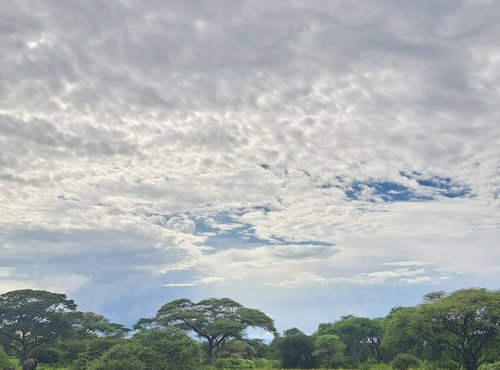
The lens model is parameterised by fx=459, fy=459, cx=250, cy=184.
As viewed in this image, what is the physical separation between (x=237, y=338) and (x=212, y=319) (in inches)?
227

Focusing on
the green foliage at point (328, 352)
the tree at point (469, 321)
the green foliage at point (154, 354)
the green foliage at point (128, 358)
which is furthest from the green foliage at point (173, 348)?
the green foliage at point (328, 352)

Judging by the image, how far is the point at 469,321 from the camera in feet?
152

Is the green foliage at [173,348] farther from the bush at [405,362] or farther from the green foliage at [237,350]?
the green foliage at [237,350]

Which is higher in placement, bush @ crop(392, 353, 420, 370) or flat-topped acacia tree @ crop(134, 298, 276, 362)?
flat-topped acacia tree @ crop(134, 298, 276, 362)

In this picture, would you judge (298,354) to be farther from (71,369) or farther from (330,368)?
(71,369)

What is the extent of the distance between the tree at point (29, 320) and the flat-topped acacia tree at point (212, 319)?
17247 millimetres

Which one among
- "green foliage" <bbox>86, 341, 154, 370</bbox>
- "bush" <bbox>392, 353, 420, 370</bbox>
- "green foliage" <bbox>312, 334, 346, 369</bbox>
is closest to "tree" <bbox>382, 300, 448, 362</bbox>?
"bush" <bbox>392, 353, 420, 370</bbox>

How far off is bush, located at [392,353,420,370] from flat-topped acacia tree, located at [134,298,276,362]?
76.9ft

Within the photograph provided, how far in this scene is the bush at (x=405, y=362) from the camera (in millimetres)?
54625

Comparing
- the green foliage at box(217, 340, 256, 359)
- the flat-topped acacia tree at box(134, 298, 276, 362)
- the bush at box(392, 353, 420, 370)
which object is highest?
the flat-topped acacia tree at box(134, 298, 276, 362)

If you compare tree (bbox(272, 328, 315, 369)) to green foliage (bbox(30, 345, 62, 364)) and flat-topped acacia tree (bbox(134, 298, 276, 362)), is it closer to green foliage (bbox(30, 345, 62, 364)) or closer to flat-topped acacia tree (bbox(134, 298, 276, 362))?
Result: flat-topped acacia tree (bbox(134, 298, 276, 362))

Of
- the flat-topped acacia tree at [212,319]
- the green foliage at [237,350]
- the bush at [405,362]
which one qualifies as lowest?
the bush at [405,362]

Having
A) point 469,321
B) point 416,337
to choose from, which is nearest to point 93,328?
point 416,337

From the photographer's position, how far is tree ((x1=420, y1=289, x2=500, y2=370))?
4494 centimetres
